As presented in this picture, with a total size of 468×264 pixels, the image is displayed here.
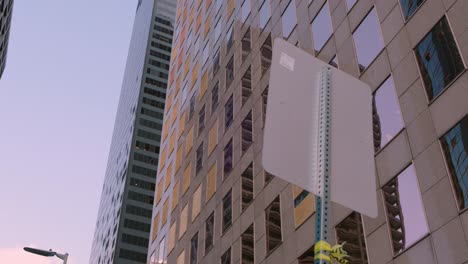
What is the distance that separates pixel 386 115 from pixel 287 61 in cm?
1754

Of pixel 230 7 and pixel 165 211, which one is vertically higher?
pixel 230 7

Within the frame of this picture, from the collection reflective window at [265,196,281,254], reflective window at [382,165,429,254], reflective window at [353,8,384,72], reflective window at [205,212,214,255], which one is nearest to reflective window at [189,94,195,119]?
reflective window at [205,212,214,255]

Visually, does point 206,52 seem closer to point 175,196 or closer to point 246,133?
point 175,196

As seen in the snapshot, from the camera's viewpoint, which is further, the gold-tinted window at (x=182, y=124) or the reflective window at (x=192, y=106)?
the gold-tinted window at (x=182, y=124)

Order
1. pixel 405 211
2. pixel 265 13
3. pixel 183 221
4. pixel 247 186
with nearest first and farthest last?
1. pixel 405 211
2. pixel 247 186
3. pixel 265 13
4. pixel 183 221

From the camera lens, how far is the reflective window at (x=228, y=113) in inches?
1481

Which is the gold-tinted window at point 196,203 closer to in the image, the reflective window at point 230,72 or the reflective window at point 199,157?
the reflective window at point 199,157

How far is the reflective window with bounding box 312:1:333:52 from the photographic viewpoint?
27625mm

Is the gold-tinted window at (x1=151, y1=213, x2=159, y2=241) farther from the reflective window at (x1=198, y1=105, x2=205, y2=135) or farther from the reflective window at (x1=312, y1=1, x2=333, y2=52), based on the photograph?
the reflective window at (x1=312, y1=1, x2=333, y2=52)

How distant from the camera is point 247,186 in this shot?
32.3m

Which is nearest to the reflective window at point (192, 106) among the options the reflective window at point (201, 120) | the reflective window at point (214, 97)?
the reflective window at point (201, 120)

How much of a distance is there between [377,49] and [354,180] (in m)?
19.4

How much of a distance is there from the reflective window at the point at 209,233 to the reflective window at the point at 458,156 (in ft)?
62.9

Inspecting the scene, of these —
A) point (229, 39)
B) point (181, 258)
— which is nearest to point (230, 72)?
point (229, 39)
